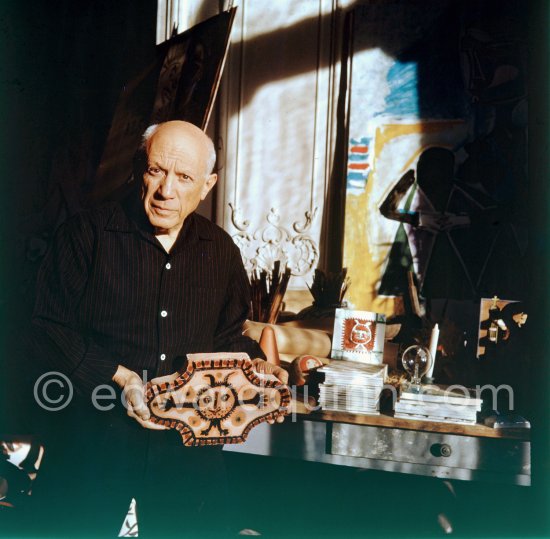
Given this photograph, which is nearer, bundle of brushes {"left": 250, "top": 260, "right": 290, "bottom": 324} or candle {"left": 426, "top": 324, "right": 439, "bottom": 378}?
candle {"left": 426, "top": 324, "right": 439, "bottom": 378}

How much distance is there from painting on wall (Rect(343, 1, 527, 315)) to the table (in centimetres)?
60

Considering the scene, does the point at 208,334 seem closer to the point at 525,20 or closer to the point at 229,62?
the point at 229,62

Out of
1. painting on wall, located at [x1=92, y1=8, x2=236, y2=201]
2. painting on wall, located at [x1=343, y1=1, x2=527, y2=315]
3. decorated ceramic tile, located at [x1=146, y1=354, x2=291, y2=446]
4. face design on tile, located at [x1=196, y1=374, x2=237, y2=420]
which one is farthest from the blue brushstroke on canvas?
face design on tile, located at [x1=196, y1=374, x2=237, y2=420]

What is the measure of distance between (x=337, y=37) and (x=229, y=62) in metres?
0.52

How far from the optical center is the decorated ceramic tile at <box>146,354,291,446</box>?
114 inches

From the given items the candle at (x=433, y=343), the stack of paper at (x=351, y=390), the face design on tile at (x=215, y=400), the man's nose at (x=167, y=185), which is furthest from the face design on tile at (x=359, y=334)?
the man's nose at (x=167, y=185)

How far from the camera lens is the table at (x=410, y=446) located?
2.78 m

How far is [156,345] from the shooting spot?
9.59 feet

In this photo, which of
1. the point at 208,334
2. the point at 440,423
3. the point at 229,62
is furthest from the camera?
the point at 229,62

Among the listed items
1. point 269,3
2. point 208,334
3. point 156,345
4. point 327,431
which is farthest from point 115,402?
point 269,3

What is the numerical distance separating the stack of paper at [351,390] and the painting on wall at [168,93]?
1.25 meters

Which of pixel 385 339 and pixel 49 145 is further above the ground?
pixel 49 145

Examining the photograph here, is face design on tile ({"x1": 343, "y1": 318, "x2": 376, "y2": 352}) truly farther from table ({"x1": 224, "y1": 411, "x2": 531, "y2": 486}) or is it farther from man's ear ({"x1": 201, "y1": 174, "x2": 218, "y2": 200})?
man's ear ({"x1": 201, "y1": 174, "x2": 218, "y2": 200})

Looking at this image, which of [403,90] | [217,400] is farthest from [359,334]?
[403,90]
